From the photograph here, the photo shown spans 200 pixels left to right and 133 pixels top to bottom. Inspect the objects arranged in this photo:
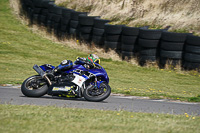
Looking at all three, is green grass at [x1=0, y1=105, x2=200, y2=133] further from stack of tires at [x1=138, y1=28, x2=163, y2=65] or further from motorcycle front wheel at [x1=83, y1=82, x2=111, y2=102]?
stack of tires at [x1=138, y1=28, x2=163, y2=65]

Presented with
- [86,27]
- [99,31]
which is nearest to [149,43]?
[99,31]

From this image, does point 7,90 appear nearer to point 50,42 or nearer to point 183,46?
point 183,46

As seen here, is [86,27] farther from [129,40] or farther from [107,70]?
[107,70]

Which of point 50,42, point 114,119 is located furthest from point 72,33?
point 114,119

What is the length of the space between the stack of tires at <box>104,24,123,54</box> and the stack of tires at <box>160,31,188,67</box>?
284 cm

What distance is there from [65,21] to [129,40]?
20.1 feet

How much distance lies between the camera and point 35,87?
9.21m

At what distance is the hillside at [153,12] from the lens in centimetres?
1866

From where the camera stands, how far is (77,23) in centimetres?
2078

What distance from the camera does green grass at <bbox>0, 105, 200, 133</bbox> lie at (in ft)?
18.1

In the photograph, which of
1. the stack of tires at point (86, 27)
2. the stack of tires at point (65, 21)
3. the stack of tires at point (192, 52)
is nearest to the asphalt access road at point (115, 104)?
the stack of tires at point (192, 52)

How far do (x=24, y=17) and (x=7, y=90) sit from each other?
20336 millimetres

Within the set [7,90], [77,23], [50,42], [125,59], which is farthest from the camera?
[50,42]

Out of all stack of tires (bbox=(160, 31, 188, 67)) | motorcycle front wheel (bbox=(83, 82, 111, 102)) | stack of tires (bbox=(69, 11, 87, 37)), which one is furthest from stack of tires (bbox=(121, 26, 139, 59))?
motorcycle front wheel (bbox=(83, 82, 111, 102))
